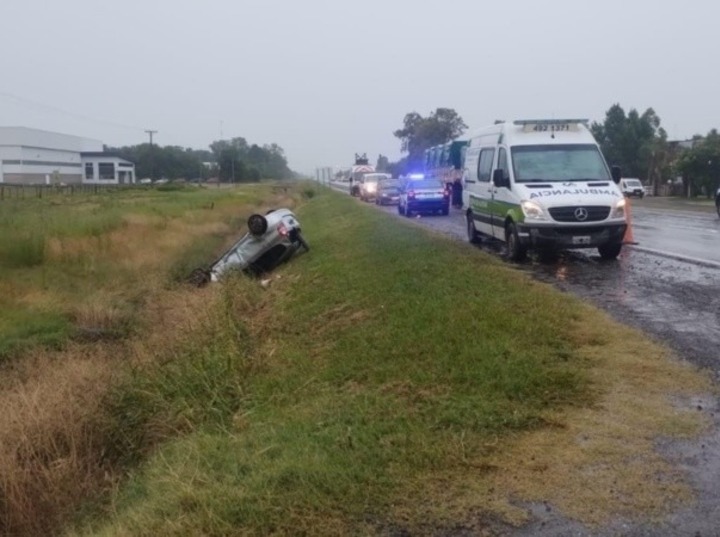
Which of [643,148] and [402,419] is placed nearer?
[402,419]

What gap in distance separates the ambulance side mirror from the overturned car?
7107 mm

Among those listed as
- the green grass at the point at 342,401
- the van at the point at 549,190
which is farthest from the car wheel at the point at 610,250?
the green grass at the point at 342,401

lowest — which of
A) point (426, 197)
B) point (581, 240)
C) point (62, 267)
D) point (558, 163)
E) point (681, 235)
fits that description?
point (62, 267)

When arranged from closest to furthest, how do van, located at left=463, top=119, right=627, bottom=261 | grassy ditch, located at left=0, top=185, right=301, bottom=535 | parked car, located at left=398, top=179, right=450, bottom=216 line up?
grassy ditch, located at left=0, top=185, right=301, bottom=535 < van, located at left=463, top=119, right=627, bottom=261 < parked car, located at left=398, top=179, right=450, bottom=216

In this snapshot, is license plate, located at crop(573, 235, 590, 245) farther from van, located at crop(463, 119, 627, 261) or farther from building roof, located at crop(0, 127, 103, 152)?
building roof, located at crop(0, 127, 103, 152)

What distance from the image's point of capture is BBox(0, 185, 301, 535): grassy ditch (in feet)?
25.0

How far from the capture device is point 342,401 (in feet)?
22.0

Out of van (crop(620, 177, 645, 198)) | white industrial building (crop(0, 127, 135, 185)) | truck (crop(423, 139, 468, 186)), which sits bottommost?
van (crop(620, 177, 645, 198))

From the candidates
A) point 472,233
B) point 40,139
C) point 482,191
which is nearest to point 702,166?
point 472,233

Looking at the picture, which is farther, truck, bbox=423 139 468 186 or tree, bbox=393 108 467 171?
tree, bbox=393 108 467 171

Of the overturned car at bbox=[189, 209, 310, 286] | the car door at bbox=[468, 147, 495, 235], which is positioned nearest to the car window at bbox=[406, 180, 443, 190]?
the overturned car at bbox=[189, 209, 310, 286]

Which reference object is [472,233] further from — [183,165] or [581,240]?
[183,165]

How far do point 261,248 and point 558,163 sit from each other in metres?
8.42

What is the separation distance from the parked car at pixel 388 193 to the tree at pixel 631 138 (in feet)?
88.4
